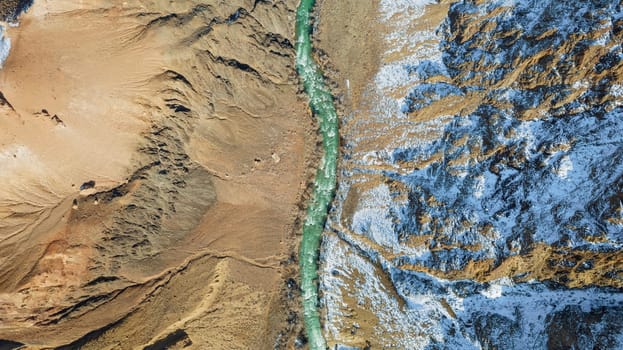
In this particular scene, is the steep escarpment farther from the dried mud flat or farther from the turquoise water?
the dried mud flat

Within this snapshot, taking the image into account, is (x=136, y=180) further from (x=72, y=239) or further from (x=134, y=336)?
(x=134, y=336)

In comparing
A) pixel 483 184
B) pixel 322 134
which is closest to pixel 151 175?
pixel 322 134

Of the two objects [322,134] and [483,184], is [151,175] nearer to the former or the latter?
[322,134]

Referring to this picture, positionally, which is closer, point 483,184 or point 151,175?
point 151,175

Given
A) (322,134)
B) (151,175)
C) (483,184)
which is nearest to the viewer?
(151,175)

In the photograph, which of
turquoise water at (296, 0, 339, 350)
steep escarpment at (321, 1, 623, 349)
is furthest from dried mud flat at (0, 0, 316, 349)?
steep escarpment at (321, 1, 623, 349)

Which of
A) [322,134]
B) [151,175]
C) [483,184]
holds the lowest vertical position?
[483,184]

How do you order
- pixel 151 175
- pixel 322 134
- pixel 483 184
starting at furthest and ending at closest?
pixel 322 134, pixel 483 184, pixel 151 175

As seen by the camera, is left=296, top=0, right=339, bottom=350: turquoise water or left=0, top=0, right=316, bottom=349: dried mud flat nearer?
left=0, top=0, right=316, bottom=349: dried mud flat
